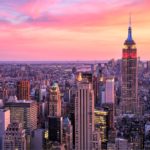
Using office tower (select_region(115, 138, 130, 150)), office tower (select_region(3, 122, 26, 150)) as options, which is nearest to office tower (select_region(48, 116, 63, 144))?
office tower (select_region(3, 122, 26, 150))

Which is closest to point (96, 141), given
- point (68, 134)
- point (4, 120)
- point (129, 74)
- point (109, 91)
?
point (68, 134)

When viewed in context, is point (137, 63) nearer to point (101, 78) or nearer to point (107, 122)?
point (101, 78)

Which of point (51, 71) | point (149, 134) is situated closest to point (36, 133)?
point (149, 134)

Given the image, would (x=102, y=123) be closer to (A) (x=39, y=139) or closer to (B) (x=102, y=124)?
(B) (x=102, y=124)

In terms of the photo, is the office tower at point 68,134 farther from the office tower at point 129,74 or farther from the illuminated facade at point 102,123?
the office tower at point 129,74

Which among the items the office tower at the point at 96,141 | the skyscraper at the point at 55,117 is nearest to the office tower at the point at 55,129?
the skyscraper at the point at 55,117

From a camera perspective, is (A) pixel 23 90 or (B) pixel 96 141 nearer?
(B) pixel 96 141
